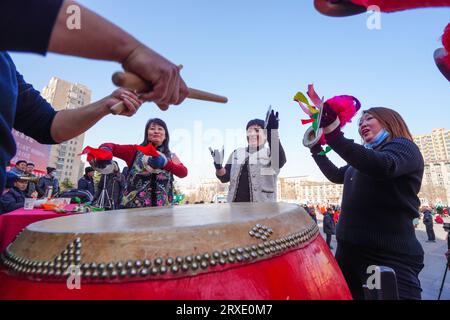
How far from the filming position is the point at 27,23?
1.47ft

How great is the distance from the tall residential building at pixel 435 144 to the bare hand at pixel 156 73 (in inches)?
3203

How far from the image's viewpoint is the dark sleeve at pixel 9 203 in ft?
11.9

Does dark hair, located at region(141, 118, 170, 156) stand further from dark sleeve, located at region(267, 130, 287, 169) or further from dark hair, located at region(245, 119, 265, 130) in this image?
dark sleeve, located at region(267, 130, 287, 169)

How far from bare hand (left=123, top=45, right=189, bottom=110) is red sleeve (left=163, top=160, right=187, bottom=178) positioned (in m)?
1.70

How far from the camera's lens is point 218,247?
589 millimetres

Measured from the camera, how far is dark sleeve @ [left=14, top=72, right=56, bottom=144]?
1.04 m

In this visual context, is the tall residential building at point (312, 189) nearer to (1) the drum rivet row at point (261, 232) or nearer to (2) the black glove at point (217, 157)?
(2) the black glove at point (217, 157)

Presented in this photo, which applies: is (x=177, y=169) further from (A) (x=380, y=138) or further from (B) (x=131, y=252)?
(B) (x=131, y=252)

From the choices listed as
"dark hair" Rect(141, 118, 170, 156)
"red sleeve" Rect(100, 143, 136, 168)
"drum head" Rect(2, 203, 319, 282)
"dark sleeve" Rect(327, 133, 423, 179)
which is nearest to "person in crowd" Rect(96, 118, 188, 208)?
"red sleeve" Rect(100, 143, 136, 168)

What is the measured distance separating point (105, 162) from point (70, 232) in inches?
72.5

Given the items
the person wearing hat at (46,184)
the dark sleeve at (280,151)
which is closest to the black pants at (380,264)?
the dark sleeve at (280,151)

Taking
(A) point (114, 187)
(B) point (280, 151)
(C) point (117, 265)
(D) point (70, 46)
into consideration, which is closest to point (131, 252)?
(C) point (117, 265)
